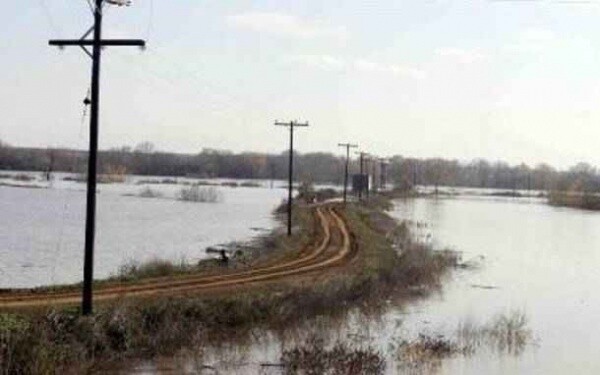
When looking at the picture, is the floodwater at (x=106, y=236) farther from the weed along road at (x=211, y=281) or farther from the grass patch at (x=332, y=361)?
the grass patch at (x=332, y=361)

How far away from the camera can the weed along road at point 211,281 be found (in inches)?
1094

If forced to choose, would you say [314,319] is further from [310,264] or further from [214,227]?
[214,227]

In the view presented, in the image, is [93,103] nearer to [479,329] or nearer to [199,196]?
[479,329]

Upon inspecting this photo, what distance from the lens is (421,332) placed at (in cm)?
3145

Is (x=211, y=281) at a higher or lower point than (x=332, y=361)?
higher

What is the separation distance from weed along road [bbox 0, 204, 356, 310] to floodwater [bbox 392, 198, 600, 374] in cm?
607

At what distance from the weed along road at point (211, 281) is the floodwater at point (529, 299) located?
19.9 feet

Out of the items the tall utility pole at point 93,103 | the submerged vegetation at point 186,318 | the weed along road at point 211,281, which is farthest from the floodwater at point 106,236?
the tall utility pole at point 93,103

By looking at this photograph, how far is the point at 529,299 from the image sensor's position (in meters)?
42.0

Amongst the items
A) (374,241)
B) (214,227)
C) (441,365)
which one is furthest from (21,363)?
(214,227)

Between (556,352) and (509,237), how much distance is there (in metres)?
58.2

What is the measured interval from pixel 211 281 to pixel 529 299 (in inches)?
605

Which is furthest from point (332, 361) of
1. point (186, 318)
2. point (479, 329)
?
point (479, 329)

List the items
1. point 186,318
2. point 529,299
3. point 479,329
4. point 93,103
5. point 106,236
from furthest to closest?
point 106,236
point 529,299
point 479,329
point 186,318
point 93,103
